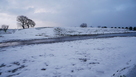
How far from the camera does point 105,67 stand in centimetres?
463

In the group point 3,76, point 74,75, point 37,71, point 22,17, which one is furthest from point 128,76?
point 22,17

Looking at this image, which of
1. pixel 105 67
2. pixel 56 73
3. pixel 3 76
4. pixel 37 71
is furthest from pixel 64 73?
pixel 3 76

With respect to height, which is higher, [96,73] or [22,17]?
[22,17]

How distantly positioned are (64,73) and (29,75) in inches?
72.7

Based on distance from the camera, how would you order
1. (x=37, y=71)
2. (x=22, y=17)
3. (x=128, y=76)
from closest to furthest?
(x=128, y=76) → (x=37, y=71) → (x=22, y=17)

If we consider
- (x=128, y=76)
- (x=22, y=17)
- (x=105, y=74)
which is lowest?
(x=105, y=74)

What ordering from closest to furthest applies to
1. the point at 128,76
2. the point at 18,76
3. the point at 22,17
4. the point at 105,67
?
the point at 128,76
the point at 18,76
the point at 105,67
the point at 22,17

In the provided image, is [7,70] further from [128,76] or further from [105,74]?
[128,76]

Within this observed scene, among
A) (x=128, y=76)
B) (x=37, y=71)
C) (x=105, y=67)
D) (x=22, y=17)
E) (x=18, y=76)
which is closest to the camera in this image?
(x=128, y=76)

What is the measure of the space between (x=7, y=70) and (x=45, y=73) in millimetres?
2446

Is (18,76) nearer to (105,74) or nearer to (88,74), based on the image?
(88,74)

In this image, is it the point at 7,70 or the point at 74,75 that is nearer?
the point at 74,75

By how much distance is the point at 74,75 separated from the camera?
151 inches

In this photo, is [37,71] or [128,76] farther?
[37,71]
